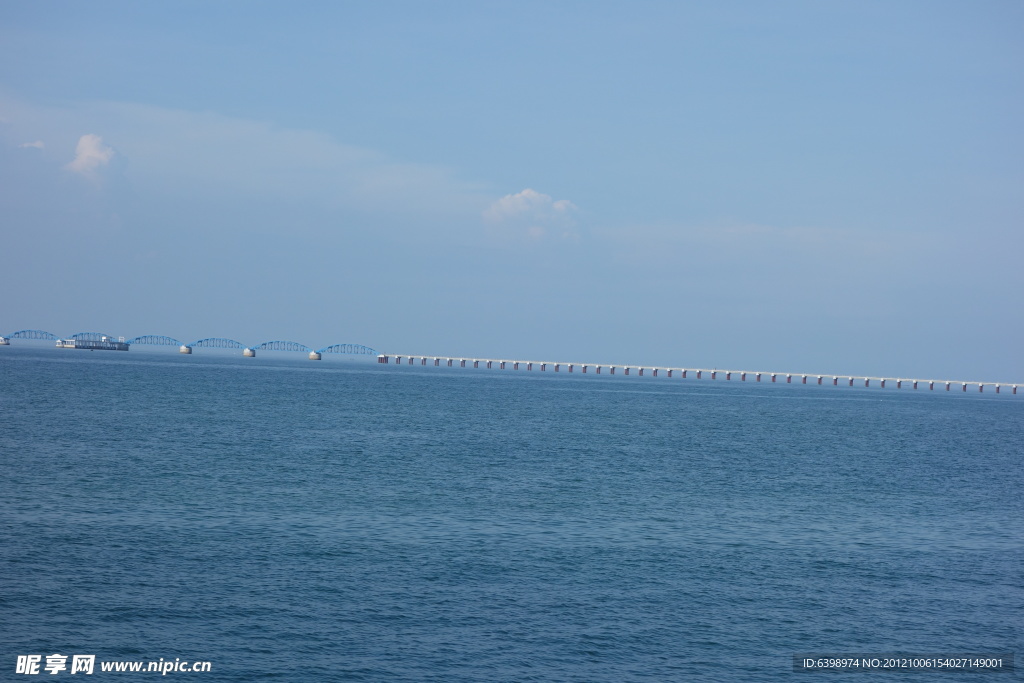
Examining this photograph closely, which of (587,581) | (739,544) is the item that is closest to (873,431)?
(739,544)

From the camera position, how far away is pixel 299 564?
28422 millimetres

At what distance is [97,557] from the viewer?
27.9 metres

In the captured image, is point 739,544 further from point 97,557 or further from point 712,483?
point 97,557

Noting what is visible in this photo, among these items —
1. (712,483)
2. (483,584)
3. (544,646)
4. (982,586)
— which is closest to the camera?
(544,646)

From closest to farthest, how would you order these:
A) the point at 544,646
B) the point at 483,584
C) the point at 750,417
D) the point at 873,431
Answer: the point at 544,646
the point at 483,584
the point at 873,431
the point at 750,417

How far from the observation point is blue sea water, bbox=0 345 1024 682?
21703 millimetres

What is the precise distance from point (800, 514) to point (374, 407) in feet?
228

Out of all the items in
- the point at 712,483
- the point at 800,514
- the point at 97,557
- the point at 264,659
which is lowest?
the point at 264,659

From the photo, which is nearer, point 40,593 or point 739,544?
point 40,593

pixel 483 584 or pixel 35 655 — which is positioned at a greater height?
pixel 483 584

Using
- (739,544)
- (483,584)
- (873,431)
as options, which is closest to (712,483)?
(739,544)

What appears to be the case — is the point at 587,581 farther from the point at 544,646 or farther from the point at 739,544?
the point at 739,544

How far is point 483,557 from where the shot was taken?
30219mm

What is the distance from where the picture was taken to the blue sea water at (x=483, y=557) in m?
21.7
